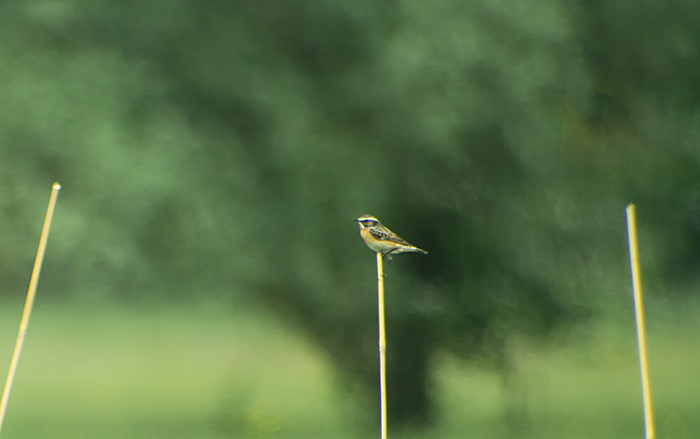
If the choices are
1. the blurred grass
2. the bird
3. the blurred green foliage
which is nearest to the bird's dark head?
the bird

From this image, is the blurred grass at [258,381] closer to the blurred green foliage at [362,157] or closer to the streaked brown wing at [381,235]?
the blurred green foliage at [362,157]

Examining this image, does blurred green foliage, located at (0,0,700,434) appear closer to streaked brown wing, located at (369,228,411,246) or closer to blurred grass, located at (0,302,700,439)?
blurred grass, located at (0,302,700,439)

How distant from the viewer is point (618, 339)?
3893mm

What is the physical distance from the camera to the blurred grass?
12.2 feet

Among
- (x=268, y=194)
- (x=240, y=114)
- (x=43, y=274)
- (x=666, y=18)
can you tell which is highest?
(x=666, y=18)

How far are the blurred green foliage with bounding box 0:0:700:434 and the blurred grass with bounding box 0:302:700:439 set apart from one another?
7.0 inches

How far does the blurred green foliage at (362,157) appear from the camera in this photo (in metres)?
3.52

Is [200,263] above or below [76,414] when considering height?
above

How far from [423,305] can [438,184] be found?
79cm

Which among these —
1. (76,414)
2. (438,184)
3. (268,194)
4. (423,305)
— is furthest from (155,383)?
(438,184)

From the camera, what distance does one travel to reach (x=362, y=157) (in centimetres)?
369

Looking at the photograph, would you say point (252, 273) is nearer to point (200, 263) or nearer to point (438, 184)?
point (200, 263)

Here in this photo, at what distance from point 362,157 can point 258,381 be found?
1662mm

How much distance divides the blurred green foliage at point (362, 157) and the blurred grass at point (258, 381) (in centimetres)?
18
